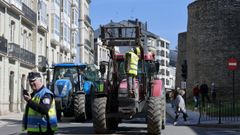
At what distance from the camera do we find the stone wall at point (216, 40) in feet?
161

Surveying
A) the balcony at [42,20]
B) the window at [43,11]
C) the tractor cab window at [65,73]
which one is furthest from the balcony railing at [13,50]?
A: the tractor cab window at [65,73]

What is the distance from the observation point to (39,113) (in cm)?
859

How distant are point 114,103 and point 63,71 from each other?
880 cm

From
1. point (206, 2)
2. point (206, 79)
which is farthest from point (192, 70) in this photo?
point (206, 2)

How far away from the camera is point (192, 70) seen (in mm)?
53844

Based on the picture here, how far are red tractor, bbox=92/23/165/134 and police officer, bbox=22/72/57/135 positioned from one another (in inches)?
349

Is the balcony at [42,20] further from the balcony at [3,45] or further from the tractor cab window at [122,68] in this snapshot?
the tractor cab window at [122,68]

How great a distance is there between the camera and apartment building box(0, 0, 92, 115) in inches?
1521

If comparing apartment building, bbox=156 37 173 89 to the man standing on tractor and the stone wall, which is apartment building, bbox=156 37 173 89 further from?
the man standing on tractor

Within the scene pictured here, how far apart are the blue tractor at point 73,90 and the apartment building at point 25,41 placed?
28.5 feet

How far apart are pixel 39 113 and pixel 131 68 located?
865 cm

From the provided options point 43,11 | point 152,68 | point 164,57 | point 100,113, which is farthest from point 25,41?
point 164,57

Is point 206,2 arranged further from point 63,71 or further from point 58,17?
point 63,71

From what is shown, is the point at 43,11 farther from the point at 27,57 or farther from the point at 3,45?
the point at 3,45
